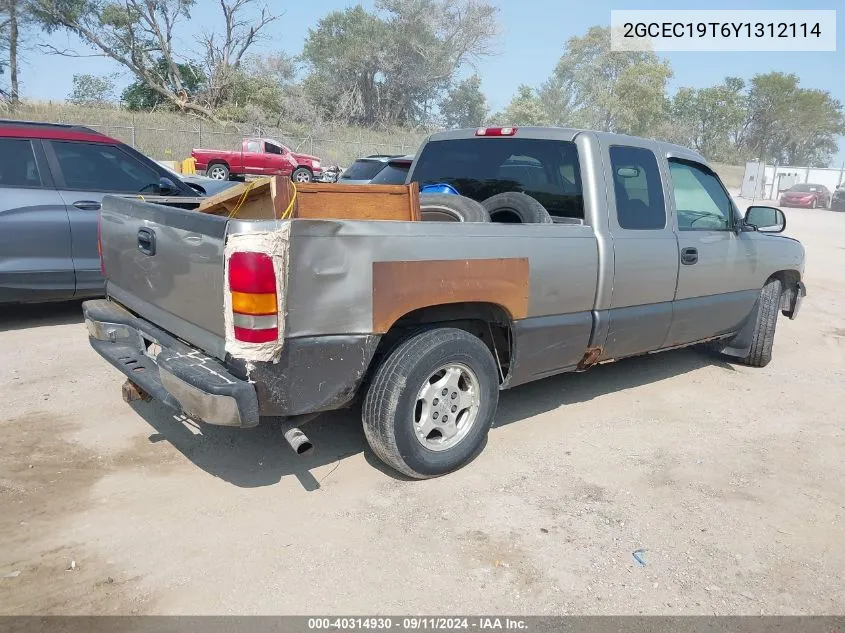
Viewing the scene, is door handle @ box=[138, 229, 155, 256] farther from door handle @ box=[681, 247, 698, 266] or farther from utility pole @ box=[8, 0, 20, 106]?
utility pole @ box=[8, 0, 20, 106]

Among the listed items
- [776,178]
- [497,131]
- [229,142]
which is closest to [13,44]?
[229,142]

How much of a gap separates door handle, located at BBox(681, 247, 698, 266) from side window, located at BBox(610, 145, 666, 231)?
0.91ft

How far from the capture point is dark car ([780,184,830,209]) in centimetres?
3438

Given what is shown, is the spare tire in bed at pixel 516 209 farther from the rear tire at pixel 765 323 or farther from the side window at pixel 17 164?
the side window at pixel 17 164

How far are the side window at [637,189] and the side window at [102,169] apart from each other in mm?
4440

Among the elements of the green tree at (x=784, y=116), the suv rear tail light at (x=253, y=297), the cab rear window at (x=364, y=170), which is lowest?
the suv rear tail light at (x=253, y=297)

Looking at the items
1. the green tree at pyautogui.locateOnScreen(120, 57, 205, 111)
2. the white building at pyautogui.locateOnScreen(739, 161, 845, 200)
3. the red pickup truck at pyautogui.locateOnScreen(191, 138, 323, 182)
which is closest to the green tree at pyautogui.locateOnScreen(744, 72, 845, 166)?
the white building at pyautogui.locateOnScreen(739, 161, 845, 200)

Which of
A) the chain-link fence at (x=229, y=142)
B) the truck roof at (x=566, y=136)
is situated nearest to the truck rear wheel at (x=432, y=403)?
the truck roof at (x=566, y=136)

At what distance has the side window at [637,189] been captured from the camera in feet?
13.8

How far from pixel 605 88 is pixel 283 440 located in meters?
69.7

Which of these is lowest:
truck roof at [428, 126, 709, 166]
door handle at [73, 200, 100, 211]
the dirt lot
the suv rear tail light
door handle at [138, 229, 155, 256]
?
the dirt lot

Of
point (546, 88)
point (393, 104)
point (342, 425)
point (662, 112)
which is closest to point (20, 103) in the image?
point (393, 104)

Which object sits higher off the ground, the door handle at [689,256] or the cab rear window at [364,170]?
the cab rear window at [364,170]

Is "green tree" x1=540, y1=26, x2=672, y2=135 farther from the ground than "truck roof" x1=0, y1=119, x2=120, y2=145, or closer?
farther from the ground
